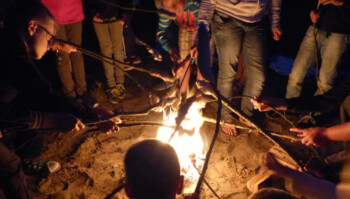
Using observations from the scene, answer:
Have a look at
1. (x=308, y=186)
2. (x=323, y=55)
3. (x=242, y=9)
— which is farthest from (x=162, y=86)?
(x=308, y=186)

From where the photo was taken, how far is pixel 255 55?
→ 3939mm

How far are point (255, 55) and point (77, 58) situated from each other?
11.1 feet

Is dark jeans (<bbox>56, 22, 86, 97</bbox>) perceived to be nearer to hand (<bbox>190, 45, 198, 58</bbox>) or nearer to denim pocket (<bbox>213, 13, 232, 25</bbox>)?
hand (<bbox>190, 45, 198, 58</bbox>)

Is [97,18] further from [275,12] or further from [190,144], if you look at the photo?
[275,12]

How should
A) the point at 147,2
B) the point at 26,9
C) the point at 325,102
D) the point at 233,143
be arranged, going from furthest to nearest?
the point at 147,2, the point at 233,143, the point at 325,102, the point at 26,9

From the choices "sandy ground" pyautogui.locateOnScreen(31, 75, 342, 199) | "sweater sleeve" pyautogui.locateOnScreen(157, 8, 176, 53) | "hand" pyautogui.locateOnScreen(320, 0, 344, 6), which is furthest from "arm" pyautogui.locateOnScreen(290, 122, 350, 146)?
"sweater sleeve" pyautogui.locateOnScreen(157, 8, 176, 53)

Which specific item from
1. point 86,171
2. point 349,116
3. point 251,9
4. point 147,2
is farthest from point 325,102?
point 147,2

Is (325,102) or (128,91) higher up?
Answer: (325,102)

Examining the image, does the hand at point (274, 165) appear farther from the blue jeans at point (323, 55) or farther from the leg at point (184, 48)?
the blue jeans at point (323, 55)

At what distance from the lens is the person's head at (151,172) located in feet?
5.66

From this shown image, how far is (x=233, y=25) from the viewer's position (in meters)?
3.88

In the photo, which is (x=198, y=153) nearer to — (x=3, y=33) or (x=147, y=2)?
(x=3, y=33)

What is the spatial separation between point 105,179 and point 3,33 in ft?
7.87

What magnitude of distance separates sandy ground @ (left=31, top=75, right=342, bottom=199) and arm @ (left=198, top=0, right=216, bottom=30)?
6.74 ft
